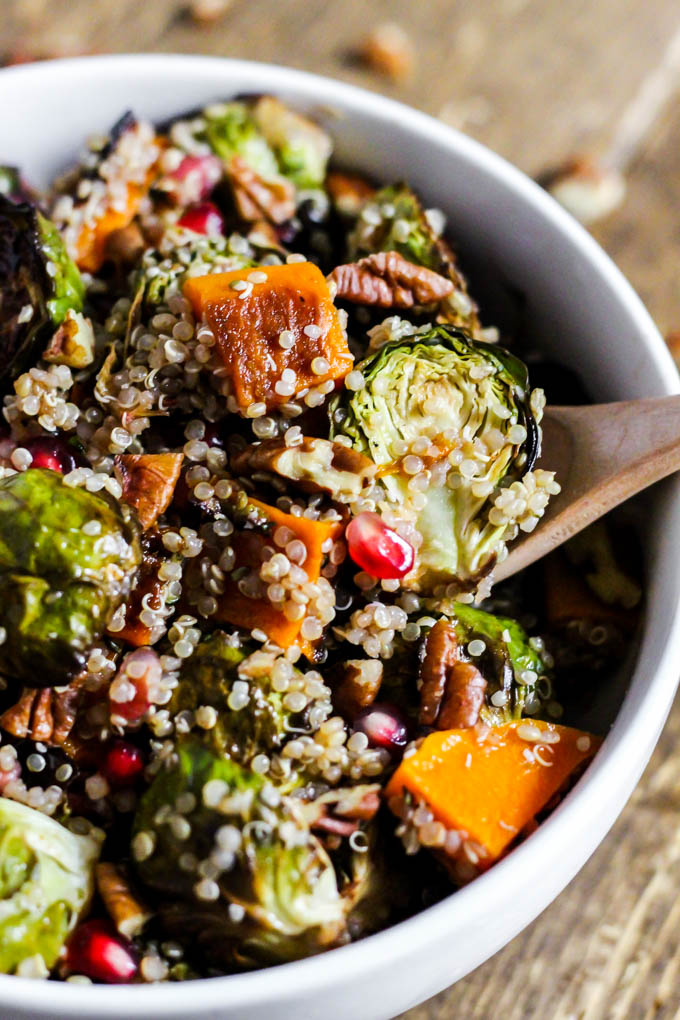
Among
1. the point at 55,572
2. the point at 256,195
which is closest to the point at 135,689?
the point at 55,572

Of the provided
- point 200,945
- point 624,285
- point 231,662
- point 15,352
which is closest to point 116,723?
point 231,662

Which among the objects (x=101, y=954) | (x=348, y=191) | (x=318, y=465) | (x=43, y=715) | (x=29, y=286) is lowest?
(x=101, y=954)

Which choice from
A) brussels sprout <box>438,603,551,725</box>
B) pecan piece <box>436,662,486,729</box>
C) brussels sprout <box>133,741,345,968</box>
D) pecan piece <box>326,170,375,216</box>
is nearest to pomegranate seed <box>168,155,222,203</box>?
pecan piece <box>326,170,375,216</box>

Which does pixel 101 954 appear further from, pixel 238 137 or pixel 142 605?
pixel 238 137

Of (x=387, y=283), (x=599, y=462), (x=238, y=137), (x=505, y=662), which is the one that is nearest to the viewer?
(x=505, y=662)

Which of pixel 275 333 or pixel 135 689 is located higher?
pixel 275 333
